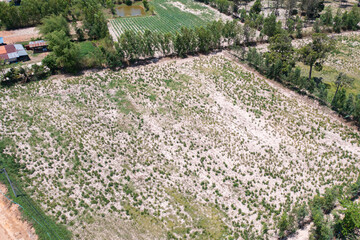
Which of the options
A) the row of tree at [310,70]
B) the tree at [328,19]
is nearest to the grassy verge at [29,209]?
the row of tree at [310,70]

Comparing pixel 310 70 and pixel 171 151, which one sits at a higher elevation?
pixel 310 70

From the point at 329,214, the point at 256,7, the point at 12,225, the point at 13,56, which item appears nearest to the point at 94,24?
the point at 13,56

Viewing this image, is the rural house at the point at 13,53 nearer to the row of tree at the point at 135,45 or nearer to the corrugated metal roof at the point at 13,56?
the corrugated metal roof at the point at 13,56

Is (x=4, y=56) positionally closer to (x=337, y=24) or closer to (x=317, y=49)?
(x=317, y=49)

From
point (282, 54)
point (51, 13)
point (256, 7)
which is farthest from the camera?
point (256, 7)

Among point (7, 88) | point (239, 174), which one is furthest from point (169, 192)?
point (7, 88)

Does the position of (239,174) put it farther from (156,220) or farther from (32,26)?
(32,26)

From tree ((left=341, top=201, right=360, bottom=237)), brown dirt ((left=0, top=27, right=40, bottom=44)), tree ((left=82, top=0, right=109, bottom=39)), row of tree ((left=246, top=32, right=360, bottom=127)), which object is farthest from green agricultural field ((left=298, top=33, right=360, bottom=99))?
brown dirt ((left=0, top=27, right=40, bottom=44))
